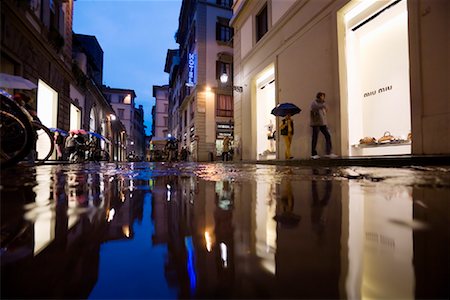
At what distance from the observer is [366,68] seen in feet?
25.8

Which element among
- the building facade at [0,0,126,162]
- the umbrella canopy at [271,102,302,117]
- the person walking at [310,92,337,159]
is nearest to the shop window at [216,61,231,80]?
the building facade at [0,0,126,162]

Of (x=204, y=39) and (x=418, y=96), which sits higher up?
(x=204, y=39)

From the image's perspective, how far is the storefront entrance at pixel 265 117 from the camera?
40.3ft

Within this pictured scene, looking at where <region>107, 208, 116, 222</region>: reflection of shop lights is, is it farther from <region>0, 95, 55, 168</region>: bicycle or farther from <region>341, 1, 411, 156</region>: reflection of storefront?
<region>341, 1, 411, 156</region>: reflection of storefront

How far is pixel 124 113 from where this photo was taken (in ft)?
159

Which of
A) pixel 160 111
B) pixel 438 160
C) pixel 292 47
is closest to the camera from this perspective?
pixel 438 160

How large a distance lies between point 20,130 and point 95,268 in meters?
3.94

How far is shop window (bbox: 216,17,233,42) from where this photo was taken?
22730mm

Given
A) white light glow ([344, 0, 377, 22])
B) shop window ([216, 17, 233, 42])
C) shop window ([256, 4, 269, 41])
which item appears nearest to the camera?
white light glow ([344, 0, 377, 22])

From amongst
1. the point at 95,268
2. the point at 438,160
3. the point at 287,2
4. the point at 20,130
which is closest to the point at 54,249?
the point at 95,268

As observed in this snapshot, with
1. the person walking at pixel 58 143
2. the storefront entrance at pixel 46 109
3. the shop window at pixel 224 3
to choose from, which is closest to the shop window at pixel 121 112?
the shop window at pixel 224 3

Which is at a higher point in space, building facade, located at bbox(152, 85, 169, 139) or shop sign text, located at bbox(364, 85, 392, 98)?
building facade, located at bbox(152, 85, 169, 139)

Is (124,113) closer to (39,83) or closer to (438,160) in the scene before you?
(39,83)

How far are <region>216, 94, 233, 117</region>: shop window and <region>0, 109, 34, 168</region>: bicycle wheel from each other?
1901cm
